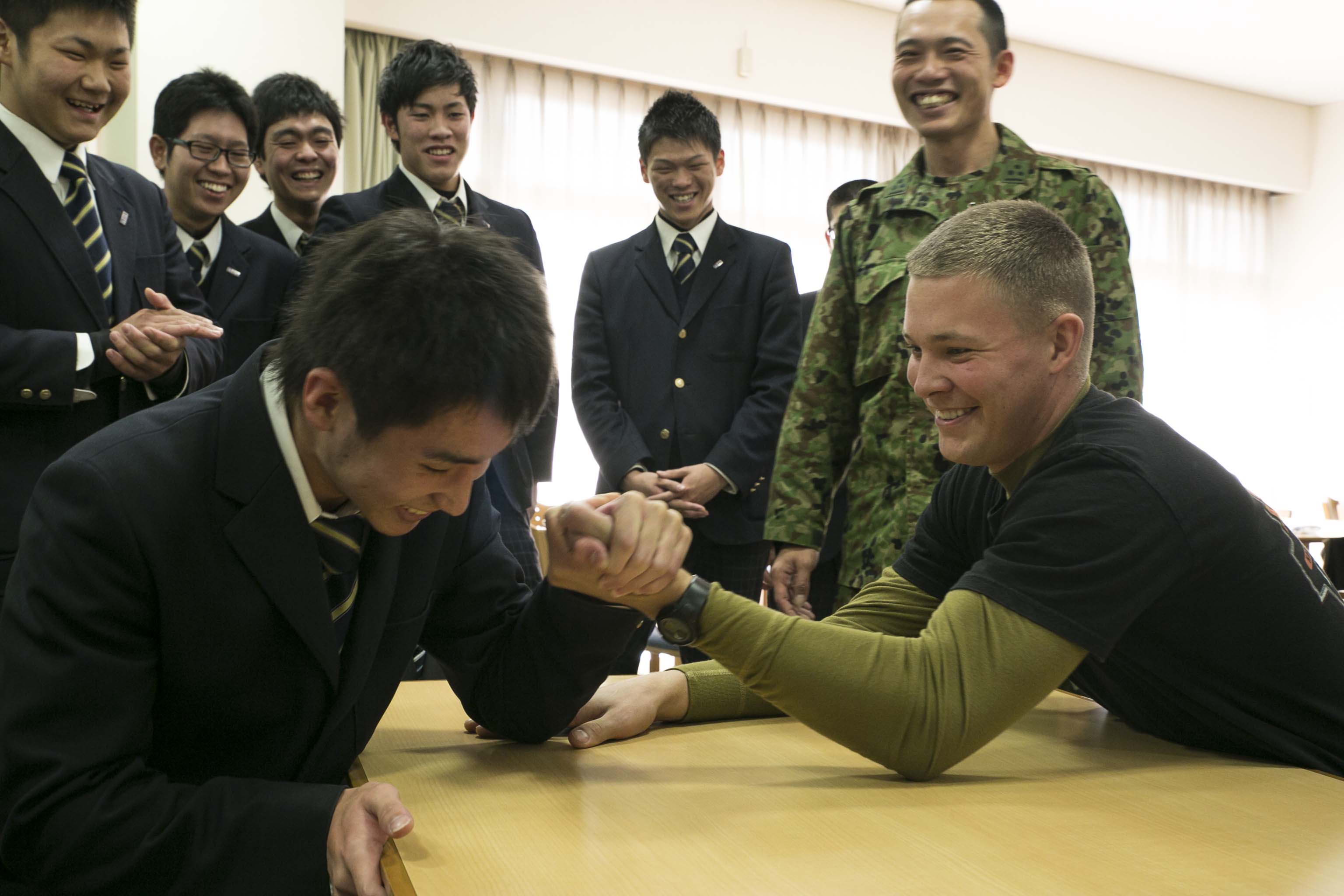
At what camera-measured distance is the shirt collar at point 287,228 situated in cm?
293

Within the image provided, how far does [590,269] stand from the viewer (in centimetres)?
300

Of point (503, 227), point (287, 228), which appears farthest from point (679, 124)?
point (287, 228)

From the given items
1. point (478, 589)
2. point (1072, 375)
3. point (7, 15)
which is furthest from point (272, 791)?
point (7, 15)

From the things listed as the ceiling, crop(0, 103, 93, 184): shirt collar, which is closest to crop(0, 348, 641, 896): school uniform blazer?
crop(0, 103, 93, 184): shirt collar

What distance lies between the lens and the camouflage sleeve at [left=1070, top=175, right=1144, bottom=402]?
193 centimetres

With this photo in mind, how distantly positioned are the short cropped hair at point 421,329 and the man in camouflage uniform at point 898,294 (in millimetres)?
1120

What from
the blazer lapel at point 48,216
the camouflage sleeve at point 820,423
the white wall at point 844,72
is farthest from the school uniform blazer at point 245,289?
the white wall at point 844,72

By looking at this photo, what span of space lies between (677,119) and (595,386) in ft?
2.44

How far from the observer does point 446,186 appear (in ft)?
9.01

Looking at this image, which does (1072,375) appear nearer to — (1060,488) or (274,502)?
(1060,488)

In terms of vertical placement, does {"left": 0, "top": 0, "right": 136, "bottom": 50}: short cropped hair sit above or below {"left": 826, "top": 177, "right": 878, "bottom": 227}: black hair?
below

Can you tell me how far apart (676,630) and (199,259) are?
1.85 m

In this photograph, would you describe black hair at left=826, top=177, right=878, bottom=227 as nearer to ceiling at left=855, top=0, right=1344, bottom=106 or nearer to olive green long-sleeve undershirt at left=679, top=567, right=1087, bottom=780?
olive green long-sleeve undershirt at left=679, top=567, right=1087, bottom=780

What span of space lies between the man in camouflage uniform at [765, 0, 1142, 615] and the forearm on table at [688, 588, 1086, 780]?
83 centimetres
